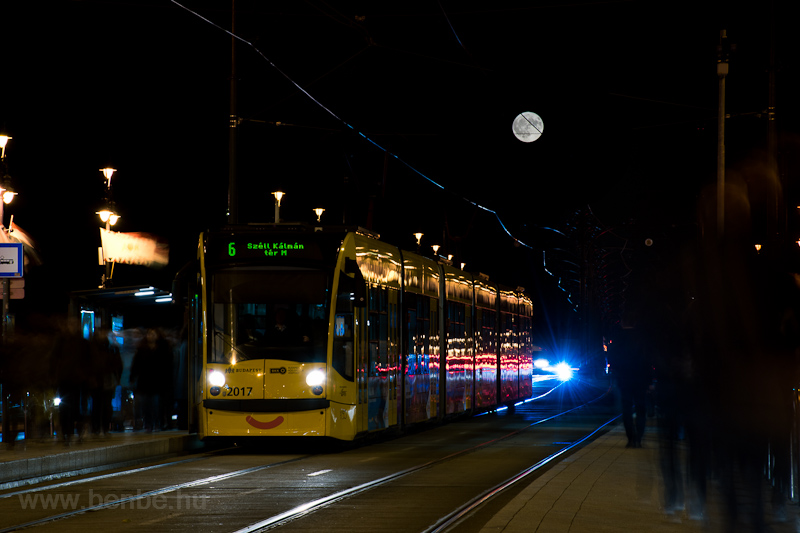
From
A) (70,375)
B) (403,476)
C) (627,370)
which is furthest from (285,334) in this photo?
(627,370)

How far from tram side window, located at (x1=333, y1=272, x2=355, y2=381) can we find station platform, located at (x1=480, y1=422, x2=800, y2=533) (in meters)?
4.58

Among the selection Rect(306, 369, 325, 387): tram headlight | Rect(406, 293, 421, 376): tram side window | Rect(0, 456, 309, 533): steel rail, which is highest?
Rect(406, 293, 421, 376): tram side window

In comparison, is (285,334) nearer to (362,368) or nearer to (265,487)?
(362,368)

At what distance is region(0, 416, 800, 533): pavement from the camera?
29.7ft

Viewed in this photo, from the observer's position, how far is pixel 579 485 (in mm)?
12102

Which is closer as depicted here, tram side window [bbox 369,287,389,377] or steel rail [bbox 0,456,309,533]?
steel rail [bbox 0,456,309,533]

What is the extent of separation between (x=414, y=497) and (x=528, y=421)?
16.3 meters

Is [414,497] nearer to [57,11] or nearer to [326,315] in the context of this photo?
[326,315]

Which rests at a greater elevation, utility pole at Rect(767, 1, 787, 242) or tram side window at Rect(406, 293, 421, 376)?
utility pole at Rect(767, 1, 787, 242)

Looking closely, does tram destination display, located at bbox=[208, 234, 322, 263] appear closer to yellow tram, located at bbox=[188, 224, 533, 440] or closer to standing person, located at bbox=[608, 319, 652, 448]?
yellow tram, located at bbox=[188, 224, 533, 440]

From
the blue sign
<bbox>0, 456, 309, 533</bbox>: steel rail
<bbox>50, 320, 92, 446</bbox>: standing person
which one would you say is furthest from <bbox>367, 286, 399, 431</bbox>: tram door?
the blue sign

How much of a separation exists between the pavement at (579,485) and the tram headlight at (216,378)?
4.00 feet

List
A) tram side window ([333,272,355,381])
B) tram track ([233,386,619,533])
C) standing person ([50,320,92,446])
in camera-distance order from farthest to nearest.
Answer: tram side window ([333,272,355,381]) < standing person ([50,320,92,446]) < tram track ([233,386,619,533])

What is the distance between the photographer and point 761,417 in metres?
6.70
